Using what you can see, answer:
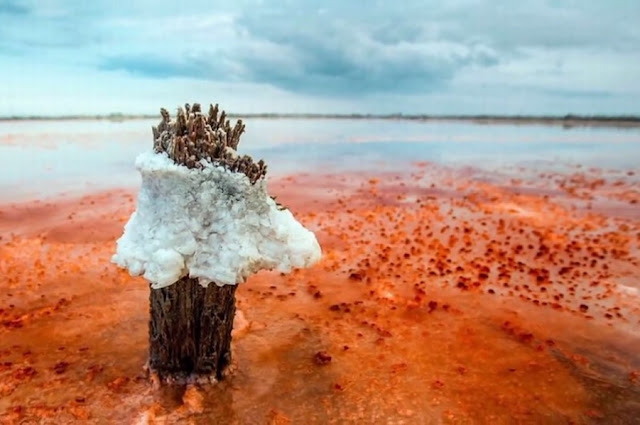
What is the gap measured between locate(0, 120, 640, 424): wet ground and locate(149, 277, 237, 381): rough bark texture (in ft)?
0.56

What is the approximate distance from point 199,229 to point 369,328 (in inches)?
95.2

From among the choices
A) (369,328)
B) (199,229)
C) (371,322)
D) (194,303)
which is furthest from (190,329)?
(371,322)

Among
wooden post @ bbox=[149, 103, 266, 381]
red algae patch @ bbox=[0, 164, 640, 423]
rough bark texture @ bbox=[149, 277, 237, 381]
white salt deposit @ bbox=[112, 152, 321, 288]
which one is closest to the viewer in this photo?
white salt deposit @ bbox=[112, 152, 321, 288]

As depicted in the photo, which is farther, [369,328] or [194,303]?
[369,328]

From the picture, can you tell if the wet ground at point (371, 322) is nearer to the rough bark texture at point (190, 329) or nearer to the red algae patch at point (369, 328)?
the red algae patch at point (369, 328)

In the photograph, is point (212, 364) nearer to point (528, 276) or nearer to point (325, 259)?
point (325, 259)

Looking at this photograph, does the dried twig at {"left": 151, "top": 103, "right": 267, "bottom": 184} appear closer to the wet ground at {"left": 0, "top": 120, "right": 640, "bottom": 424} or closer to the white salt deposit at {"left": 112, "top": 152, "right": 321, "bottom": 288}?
the white salt deposit at {"left": 112, "top": 152, "right": 321, "bottom": 288}

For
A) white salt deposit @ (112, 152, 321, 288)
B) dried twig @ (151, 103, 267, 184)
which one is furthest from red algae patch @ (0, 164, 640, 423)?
dried twig @ (151, 103, 267, 184)

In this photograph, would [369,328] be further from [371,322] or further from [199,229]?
[199,229]

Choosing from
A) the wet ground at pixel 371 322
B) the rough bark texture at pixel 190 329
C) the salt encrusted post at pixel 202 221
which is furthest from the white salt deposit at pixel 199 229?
the wet ground at pixel 371 322

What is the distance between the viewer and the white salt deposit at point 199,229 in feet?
10.5

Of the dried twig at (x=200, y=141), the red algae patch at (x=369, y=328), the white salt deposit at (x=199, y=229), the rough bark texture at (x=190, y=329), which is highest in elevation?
the dried twig at (x=200, y=141)

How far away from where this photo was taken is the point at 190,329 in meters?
3.72

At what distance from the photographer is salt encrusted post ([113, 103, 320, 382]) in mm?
3221
